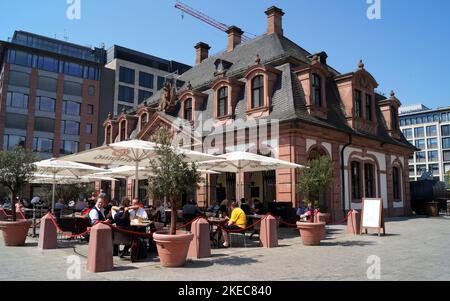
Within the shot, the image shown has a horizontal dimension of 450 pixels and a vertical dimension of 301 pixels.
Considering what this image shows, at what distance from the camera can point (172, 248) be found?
8.39m

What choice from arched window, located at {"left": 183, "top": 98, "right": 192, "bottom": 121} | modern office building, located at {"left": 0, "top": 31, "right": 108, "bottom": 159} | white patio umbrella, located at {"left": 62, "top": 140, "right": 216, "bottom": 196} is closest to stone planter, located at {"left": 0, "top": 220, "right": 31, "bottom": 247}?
white patio umbrella, located at {"left": 62, "top": 140, "right": 216, "bottom": 196}

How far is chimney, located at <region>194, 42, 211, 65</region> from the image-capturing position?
33.9 metres

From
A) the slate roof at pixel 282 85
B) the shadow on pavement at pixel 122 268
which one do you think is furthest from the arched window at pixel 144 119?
the shadow on pavement at pixel 122 268

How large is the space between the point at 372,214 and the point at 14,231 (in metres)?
12.8

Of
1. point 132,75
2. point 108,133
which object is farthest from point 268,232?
point 132,75

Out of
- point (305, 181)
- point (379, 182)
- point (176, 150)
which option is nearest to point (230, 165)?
point (305, 181)

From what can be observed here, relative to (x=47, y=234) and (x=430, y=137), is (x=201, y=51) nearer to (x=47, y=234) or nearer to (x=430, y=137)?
(x=47, y=234)

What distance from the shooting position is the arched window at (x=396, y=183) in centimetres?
2695

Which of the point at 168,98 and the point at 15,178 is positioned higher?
the point at 168,98

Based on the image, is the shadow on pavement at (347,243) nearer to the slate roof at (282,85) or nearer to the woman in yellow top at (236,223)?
the woman in yellow top at (236,223)

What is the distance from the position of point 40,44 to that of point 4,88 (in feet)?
33.4

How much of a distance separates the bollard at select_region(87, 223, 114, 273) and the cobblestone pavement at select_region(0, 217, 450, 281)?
22 cm

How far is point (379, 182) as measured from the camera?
24.4m
